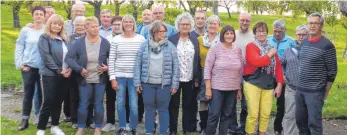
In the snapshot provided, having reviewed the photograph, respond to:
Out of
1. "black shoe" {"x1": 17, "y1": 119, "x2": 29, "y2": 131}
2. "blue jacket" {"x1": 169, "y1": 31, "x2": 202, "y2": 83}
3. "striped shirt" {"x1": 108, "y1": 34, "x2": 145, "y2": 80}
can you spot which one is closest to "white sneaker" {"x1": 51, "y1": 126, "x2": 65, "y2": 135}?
"black shoe" {"x1": 17, "y1": 119, "x2": 29, "y2": 131}

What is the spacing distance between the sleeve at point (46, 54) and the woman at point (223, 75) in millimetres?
2413

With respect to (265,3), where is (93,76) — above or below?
below

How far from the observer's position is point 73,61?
6539mm

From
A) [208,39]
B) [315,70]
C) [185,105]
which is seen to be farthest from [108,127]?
[315,70]

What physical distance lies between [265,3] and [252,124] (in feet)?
160

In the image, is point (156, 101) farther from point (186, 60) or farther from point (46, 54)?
point (46, 54)

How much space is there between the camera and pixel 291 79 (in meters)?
6.54

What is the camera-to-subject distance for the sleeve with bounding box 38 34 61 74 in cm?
655

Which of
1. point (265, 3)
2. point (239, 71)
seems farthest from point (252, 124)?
point (265, 3)

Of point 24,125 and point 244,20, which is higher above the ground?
point 244,20

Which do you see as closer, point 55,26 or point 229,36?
point 229,36

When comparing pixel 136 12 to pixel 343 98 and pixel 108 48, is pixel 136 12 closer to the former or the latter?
pixel 343 98

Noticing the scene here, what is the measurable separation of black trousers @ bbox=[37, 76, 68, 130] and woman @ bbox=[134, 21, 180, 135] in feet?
4.13

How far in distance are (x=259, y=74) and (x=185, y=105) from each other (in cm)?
138
